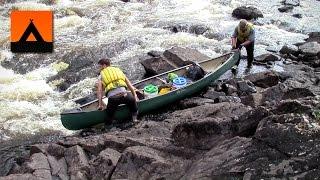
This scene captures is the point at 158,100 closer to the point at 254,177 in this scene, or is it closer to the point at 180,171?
the point at 180,171

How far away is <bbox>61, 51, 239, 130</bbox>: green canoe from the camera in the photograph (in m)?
11.8

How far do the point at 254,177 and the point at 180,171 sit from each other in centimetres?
177

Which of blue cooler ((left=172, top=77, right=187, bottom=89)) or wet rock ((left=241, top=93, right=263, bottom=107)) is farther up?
wet rock ((left=241, top=93, right=263, bottom=107))

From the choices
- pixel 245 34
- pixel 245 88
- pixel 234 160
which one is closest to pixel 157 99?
pixel 245 88

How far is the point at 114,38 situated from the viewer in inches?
750

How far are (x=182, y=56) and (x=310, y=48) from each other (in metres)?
5.32

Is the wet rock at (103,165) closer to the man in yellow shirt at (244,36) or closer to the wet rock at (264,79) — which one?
the wet rock at (264,79)

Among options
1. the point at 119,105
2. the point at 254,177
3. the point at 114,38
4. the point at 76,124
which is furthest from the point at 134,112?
the point at 114,38

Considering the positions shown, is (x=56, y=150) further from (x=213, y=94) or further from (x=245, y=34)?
(x=245, y=34)

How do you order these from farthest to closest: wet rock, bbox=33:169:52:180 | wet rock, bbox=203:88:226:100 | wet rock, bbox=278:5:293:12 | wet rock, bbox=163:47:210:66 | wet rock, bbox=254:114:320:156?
wet rock, bbox=278:5:293:12, wet rock, bbox=163:47:210:66, wet rock, bbox=203:88:226:100, wet rock, bbox=33:169:52:180, wet rock, bbox=254:114:320:156

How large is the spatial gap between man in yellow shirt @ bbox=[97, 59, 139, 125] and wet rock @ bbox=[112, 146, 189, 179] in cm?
296

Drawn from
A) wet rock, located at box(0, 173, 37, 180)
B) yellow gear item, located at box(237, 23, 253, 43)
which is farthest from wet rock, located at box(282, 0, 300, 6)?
wet rock, located at box(0, 173, 37, 180)

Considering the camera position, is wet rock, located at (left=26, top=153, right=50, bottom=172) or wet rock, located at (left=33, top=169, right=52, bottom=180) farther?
wet rock, located at (left=26, top=153, right=50, bottom=172)

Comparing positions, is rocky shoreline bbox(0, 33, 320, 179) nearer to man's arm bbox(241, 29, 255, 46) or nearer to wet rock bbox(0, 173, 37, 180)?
wet rock bbox(0, 173, 37, 180)
